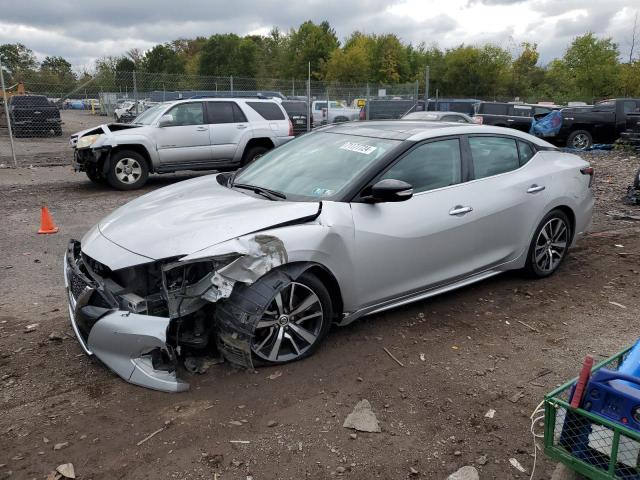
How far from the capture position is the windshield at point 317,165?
389cm

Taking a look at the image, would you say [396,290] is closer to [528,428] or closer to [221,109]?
[528,428]

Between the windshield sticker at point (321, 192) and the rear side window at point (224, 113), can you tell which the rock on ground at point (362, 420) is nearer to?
the windshield sticker at point (321, 192)

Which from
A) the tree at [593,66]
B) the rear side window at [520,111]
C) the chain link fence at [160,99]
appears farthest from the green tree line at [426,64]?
the rear side window at [520,111]

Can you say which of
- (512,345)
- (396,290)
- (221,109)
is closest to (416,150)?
(396,290)

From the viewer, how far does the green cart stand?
2.03 meters

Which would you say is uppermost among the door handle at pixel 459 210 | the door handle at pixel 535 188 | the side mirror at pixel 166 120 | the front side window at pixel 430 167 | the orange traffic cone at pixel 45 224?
the side mirror at pixel 166 120

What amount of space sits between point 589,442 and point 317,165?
8.88ft

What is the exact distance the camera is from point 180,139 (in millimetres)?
Result: 10508

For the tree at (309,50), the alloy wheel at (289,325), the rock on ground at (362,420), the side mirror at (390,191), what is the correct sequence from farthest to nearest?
the tree at (309,50) < the side mirror at (390,191) < the alloy wheel at (289,325) < the rock on ground at (362,420)

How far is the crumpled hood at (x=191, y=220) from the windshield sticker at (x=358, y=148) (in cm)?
75

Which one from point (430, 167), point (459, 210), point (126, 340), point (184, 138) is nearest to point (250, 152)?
point (184, 138)

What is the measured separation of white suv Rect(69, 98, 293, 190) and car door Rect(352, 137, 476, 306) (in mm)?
7284

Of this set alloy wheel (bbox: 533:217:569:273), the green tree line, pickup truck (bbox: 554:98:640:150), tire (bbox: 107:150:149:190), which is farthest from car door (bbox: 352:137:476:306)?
the green tree line

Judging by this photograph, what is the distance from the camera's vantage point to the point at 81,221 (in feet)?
24.7
